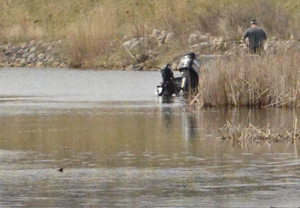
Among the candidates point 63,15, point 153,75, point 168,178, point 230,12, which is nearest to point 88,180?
point 168,178

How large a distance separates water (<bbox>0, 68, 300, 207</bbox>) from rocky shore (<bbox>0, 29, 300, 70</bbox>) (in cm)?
2327

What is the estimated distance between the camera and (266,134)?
14.9 meters

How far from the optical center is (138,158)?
1297 cm

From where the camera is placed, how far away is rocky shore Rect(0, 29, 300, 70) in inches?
1853

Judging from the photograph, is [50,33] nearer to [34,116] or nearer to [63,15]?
[63,15]

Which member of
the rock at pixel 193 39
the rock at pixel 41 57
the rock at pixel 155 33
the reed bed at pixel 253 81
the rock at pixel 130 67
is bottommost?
the reed bed at pixel 253 81

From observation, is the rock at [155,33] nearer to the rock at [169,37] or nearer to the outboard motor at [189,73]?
the rock at [169,37]

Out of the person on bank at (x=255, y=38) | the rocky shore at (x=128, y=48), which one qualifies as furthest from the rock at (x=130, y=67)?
the person on bank at (x=255, y=38)

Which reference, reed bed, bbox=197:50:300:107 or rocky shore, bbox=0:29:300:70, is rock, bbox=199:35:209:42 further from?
reed bed, bbox=197:50:300:107

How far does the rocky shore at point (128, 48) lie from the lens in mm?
47069

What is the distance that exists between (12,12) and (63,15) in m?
3.84

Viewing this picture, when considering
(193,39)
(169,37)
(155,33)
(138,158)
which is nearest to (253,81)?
(138,158)

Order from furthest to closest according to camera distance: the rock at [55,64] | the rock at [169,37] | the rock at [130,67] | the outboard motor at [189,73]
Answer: the rock at [55,64] → the rock at [169,37] → the rock at [130,67] → the outboard motor at [189,73]

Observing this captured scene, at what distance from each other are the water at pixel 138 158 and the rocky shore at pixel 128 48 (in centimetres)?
2327
